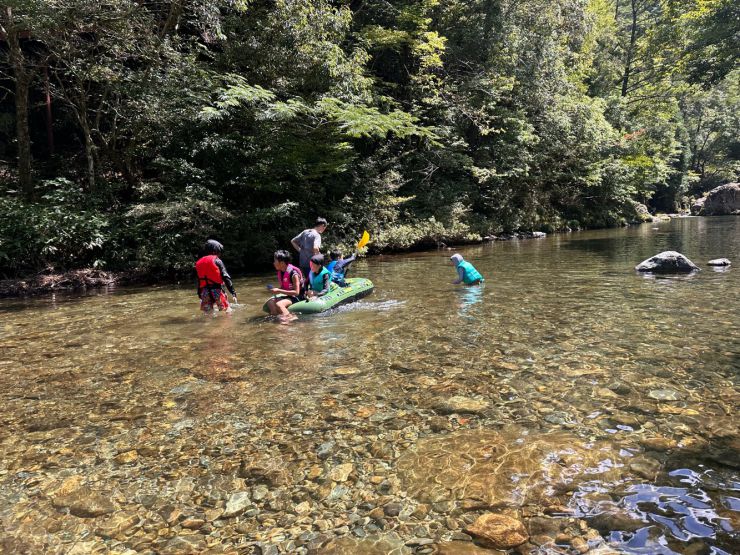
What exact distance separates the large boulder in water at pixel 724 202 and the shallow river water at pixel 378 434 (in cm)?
4113

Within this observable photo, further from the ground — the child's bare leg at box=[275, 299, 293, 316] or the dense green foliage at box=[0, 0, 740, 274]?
the dense green foliage at box=[0, 0, 740, 274]

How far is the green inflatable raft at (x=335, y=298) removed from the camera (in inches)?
301

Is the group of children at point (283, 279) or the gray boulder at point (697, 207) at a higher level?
the gray boulder at point (697, 207)

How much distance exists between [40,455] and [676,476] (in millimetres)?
4307

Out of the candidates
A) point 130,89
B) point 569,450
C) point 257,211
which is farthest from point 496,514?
point 130,89

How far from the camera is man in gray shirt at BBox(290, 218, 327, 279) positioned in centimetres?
844

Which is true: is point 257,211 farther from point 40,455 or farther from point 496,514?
point 496,514

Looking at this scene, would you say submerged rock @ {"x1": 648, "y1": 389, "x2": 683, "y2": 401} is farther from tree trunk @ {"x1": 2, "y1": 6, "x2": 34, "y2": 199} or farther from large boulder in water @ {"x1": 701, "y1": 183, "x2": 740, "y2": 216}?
large boulder in water @ {"x1": 701, "y1": 183, "x2": 740, "y2": 216}

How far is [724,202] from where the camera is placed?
129 ft

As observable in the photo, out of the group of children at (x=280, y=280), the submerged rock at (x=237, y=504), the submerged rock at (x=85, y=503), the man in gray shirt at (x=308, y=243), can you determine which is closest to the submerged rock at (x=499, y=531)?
the submerged rock at (x=237, y=504)

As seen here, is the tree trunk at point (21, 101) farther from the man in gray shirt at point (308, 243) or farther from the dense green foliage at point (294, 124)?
the man in gray shirt at point (308, 243)

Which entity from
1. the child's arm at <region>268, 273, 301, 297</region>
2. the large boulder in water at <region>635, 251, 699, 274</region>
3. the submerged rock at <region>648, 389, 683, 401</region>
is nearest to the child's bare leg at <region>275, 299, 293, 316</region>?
the child's arm at <region>268, 273, 301, 297</region>

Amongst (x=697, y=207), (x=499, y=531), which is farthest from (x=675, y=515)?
(x=697, y=207)

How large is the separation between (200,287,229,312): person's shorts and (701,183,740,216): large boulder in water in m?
44.8
